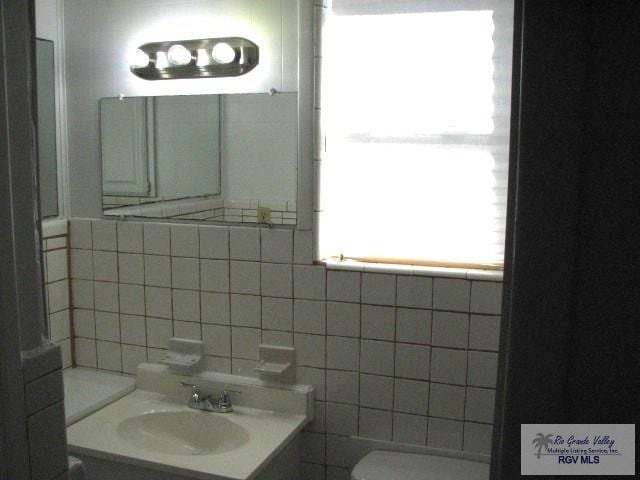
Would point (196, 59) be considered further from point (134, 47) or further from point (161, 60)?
point (134, 47)

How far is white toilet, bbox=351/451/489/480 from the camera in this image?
1.98m

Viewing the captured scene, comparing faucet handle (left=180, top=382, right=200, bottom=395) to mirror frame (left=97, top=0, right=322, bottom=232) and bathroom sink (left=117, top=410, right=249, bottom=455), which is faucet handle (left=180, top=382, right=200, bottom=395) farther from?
mirror frame (left=97, top=0, right=322, bottom=232)

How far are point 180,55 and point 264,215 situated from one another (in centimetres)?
65

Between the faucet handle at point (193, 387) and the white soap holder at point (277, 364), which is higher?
the white soap holder at point (277, 364)

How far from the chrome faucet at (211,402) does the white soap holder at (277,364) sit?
15 cm

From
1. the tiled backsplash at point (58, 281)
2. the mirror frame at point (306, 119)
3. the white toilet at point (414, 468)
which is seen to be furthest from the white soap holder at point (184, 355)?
the white toilet at point (414, 468)

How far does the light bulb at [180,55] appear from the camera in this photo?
2.24 meters

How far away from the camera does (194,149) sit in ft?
7.59

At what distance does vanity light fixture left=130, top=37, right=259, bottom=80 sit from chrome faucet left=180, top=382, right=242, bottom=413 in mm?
1136

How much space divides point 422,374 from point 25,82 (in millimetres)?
1635

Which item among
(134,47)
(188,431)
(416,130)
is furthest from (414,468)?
(134,47)

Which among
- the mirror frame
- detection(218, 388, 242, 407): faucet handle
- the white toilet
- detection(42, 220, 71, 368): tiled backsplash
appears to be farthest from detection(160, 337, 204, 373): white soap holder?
the white toilet

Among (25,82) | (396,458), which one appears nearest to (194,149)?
(396,458)

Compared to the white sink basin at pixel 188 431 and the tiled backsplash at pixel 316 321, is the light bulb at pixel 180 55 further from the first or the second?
the white sink basin at pixel 188 431
